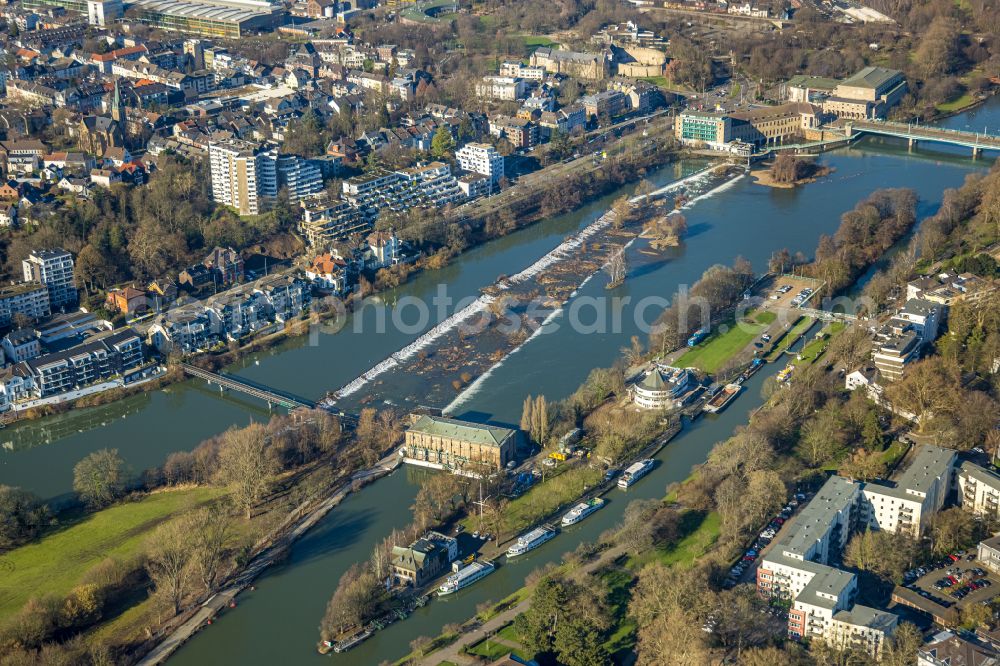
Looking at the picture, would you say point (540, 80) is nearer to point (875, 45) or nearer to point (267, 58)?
point (267, 58)

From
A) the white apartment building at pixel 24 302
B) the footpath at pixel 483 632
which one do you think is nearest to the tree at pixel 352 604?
the footpath at pixel 483 632

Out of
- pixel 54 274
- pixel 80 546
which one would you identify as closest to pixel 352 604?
pixel 80 546

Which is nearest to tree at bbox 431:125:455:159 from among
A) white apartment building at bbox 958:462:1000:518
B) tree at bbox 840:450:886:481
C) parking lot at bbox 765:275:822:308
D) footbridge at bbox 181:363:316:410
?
parking lot at bbox 765:275:822:308

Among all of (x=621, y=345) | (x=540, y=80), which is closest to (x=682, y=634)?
(x=621, y=345)

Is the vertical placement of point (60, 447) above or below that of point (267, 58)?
below

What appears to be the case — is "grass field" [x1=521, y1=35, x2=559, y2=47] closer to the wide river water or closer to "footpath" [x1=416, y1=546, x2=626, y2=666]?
the wide river water

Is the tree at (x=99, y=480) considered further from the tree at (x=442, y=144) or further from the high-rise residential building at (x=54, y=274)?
the tree at (x=442, y=144)
